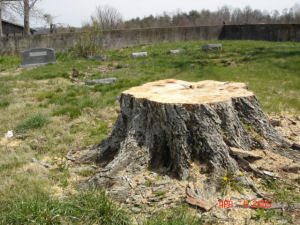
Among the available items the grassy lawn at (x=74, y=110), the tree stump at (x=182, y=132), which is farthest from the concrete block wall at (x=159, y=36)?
the tree stump at (x=182, y=132)

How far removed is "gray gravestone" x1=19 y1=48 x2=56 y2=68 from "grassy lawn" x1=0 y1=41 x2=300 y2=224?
0.56 metres

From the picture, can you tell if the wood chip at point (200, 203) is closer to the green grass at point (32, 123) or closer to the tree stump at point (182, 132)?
the tree stump at point (182, 132)

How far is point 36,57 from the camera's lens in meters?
12.0

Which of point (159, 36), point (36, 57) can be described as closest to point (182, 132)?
point (36, 57)

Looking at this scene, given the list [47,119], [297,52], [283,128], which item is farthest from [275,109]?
[297,52]

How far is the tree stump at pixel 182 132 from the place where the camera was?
2994 mm

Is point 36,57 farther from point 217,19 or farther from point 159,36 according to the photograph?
point 217,19

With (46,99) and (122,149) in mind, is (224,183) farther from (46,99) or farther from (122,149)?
(46,99)

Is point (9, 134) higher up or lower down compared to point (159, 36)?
lower down

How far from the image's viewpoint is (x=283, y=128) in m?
4.44

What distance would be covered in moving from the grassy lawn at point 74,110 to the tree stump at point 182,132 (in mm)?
532

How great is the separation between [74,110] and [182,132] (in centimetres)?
330

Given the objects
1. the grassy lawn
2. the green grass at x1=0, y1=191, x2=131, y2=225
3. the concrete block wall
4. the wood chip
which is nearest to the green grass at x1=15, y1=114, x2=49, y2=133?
the grassy lawn

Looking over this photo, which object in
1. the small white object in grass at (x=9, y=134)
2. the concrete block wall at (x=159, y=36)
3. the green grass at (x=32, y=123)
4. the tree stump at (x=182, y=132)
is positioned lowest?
the small white object in grass at (x=9, y=134)
